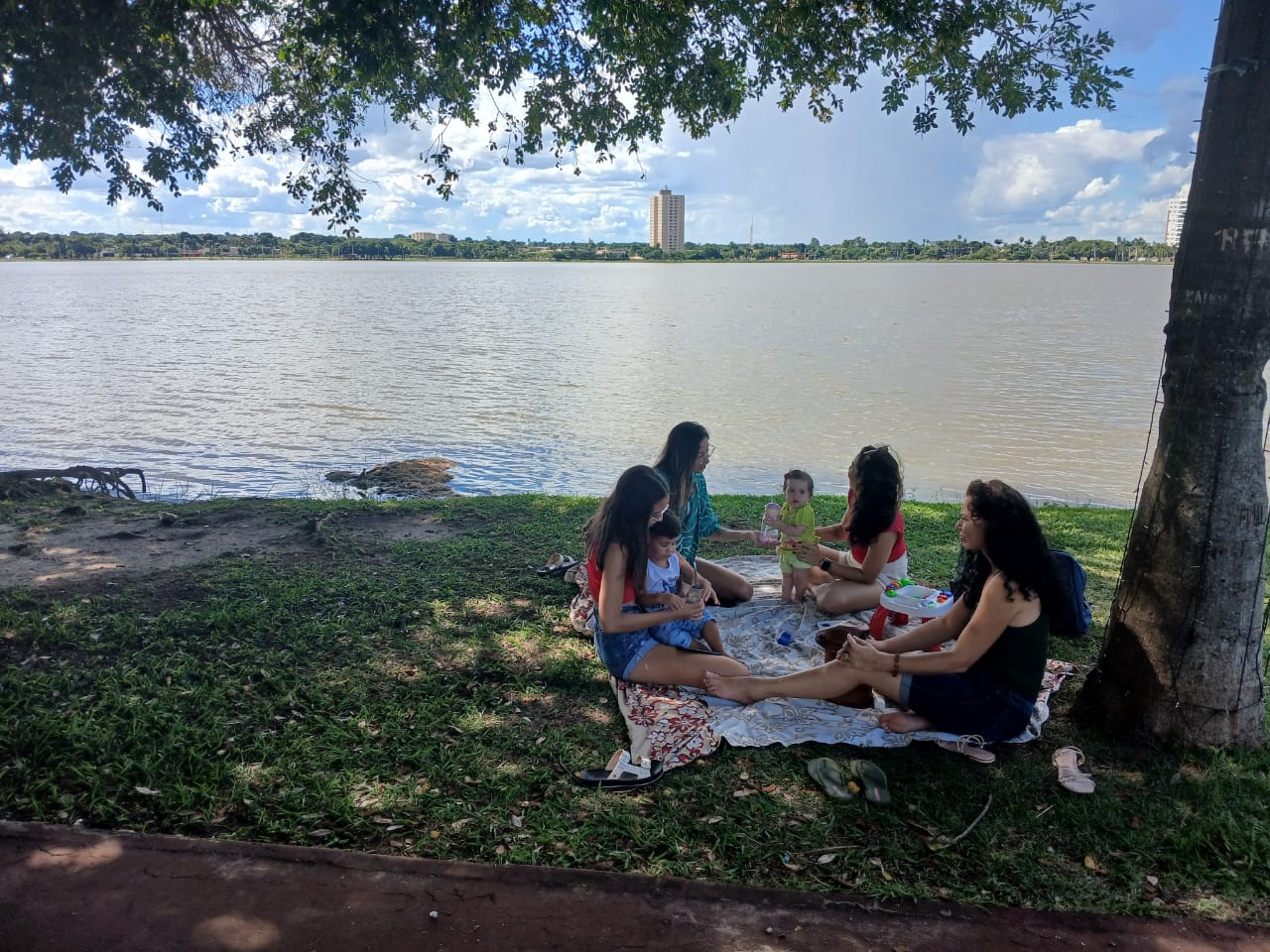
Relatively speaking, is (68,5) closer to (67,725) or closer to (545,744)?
(67,725)

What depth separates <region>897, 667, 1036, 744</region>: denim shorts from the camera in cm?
424

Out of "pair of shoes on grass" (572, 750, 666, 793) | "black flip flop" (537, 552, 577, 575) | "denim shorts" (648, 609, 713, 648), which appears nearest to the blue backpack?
"denim shorts" (648, 609, 713, 648)

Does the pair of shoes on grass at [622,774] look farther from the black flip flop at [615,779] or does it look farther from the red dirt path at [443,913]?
the red dirt path at [443,913]

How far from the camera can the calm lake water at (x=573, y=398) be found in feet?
49.6

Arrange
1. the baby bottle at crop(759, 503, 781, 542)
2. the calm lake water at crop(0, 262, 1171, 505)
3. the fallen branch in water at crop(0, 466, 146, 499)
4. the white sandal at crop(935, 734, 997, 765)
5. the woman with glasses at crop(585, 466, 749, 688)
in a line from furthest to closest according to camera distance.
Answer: the calm lake water at crop(0, 262, 1171, 505)
the fallen branch in water at crop(0, 466, 146, 499)
the baby bottle at crop(759, 503, 781, 542)
the woman with glasses at crop(585, 466, 749, 688)
the white sandal at crop(935, 734, 997, 765)

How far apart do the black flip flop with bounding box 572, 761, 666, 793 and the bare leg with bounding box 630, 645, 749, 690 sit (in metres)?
0.75

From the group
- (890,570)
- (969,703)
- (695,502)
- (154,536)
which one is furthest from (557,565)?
(154,536)

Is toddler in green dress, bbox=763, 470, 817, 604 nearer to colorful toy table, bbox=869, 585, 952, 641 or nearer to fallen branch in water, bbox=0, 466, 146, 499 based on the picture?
colorful toy table, bbox=869, 585, 952, 641

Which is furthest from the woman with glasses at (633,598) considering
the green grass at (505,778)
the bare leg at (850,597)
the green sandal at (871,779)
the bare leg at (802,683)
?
the bare leg at (850,597)

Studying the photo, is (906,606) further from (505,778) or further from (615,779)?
→ (505,778)

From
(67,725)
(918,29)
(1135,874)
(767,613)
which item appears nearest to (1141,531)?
(1135,874)

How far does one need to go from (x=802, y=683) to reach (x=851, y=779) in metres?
0.68

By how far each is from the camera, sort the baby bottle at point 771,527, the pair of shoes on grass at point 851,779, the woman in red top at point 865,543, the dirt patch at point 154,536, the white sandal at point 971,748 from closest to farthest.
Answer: the pair of shoes on grass at point 851,779
the white sandal at point 971,748
the woman in red top at point 865,543
the baby bottle at point 771,527
the dirt patch at point 154,536

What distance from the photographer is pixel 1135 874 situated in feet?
11.2
